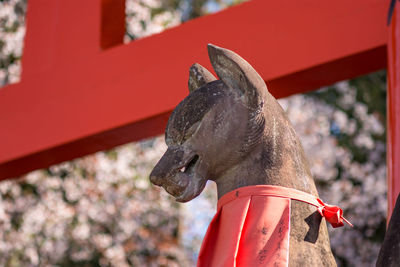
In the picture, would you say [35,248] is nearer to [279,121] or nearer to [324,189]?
[324,189]

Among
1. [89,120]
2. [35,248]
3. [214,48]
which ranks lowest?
[35,248]

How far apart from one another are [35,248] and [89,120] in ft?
10.2

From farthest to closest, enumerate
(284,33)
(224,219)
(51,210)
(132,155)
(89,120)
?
(132,155)
(51,210)
(89,120)
(284,33)
(224,219)

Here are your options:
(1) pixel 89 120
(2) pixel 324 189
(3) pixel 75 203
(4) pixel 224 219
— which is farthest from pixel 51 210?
(4) pixel 224 219

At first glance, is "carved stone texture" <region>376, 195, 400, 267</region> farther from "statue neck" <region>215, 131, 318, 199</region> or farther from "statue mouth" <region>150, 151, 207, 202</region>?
"statue mouth" <region>150, 151, 207, 202</region>

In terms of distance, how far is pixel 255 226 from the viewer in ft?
4.33

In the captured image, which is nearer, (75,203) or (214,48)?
(214,48)

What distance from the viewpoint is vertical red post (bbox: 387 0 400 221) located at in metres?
1.97

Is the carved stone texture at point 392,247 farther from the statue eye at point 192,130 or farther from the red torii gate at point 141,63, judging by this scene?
the red torii gate at point 141,63

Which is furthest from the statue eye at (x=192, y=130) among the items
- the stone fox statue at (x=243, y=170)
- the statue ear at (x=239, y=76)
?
the statue ear at (x=239, y=76)

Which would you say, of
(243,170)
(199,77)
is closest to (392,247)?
(243,170)

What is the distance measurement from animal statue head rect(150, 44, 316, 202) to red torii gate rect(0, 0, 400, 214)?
67cm

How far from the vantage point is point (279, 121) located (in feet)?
4.59

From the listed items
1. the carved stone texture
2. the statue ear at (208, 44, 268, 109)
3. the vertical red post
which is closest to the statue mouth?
→ the statue ear at (208, 44, 268, 109)
